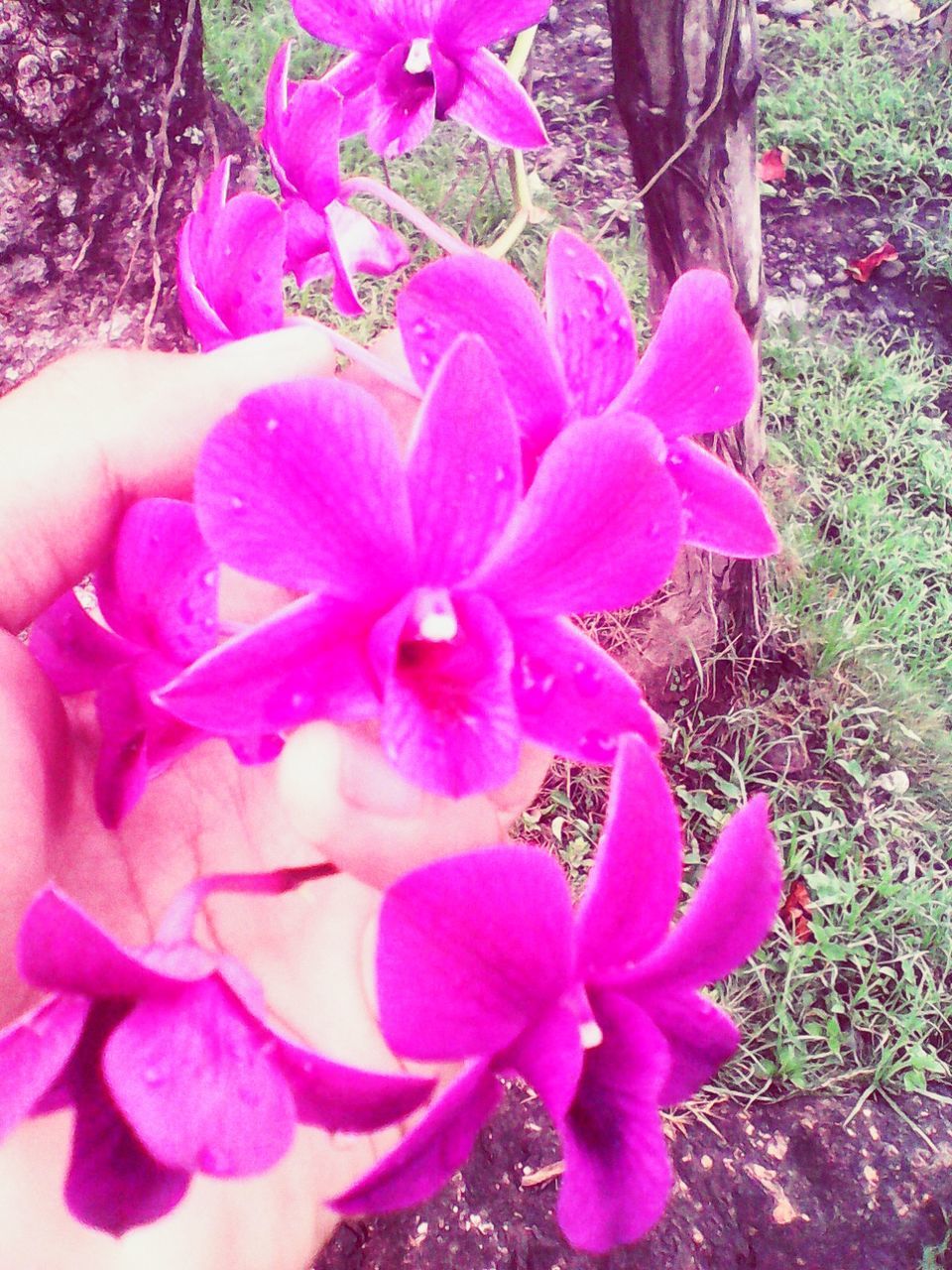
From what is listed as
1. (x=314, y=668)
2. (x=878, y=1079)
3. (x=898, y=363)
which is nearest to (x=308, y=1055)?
(x=314, y=668)

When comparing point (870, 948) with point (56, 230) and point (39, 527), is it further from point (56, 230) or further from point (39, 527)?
point (56, 230)

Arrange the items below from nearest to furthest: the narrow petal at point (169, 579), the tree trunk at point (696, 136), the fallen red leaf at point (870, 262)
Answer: the narrow petal at point (169, 579)
the tree trunk at point (696, 136)
the fallen red leaf at point (870, 262)

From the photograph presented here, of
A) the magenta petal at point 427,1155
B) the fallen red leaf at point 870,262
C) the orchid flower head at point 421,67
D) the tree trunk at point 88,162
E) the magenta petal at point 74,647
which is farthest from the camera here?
the fallen red leaf at point 870,262

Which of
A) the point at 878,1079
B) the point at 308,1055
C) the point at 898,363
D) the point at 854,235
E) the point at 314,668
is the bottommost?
the point at 878,1079

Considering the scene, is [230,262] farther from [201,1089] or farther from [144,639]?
[201,1089]

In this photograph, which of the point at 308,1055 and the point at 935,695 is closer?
the point at 308,1055

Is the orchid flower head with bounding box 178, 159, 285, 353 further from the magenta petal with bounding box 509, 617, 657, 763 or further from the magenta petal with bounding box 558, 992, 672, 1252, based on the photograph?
the magenta petal with bounding box 558, 992, 672, 1252

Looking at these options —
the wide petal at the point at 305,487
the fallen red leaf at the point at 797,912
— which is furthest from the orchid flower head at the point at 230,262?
the fallen red leaf at the point at 797,912

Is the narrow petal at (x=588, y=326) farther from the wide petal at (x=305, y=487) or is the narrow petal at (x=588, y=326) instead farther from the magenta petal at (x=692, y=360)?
the wide petal at (x=305, y=487)
